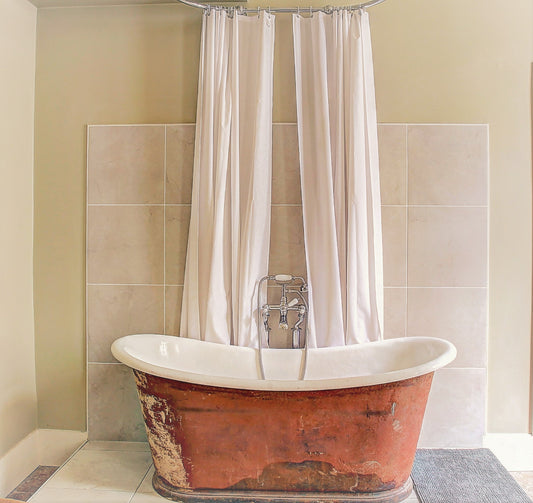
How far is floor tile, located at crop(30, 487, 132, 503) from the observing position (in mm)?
1982

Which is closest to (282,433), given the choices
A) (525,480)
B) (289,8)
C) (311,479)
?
(311,479)

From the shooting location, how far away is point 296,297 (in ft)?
8.00

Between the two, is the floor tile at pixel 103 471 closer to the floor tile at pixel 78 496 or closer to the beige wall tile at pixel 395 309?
the floor tile at pixel 78 496

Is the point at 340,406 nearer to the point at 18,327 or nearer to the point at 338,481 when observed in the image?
the point at 338,481

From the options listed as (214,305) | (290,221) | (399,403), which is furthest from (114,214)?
(399,403)

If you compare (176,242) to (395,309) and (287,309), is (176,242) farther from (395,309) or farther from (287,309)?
(395,309)

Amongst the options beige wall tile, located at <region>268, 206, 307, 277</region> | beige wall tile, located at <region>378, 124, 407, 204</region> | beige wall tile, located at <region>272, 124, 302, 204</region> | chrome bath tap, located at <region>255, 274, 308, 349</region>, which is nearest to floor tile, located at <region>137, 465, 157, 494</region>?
chrome bath tap, located at <region>255, 274, 308, 349</region>

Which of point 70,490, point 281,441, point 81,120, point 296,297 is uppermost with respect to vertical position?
point 81,120

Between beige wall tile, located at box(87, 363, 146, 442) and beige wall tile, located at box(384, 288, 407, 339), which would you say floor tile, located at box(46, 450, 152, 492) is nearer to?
beige wall tile, located at box(87, 363, 146, 442)

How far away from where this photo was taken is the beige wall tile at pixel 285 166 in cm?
245

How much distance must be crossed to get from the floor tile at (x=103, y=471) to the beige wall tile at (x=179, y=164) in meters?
1.32

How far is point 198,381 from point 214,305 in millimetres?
566

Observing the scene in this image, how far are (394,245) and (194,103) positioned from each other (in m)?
1.29

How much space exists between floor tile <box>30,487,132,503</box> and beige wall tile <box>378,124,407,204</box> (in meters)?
1.88
